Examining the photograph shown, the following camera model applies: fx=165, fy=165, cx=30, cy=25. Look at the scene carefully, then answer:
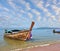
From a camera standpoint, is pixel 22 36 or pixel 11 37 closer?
pixel 22 36

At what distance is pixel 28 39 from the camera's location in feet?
Result: 81.6

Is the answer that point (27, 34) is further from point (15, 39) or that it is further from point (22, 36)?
point (15, 39)

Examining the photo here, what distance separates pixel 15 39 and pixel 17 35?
2.82 ft

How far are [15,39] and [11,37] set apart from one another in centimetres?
172

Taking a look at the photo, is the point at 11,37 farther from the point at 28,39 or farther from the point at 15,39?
the point at 28,39

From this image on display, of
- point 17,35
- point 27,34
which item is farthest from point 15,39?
point 27,34

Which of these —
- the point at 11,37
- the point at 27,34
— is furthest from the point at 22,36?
the point at 11,37

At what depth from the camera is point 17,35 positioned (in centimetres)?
2533

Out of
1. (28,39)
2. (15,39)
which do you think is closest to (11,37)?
(15,39)

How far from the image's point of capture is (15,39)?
25766mm

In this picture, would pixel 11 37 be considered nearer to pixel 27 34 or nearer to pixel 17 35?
pixel 17 35

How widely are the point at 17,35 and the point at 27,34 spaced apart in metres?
1.83

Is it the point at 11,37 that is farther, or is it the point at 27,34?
the point at 11,37

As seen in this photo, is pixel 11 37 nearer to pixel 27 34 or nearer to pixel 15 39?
pixel 15 39
